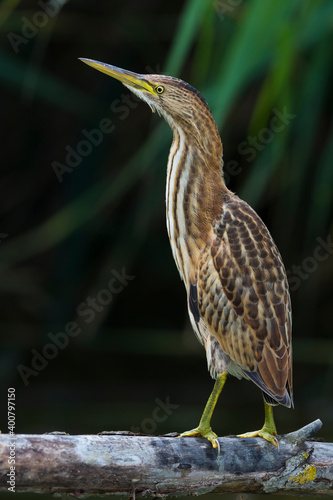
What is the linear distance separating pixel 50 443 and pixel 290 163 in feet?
10.1

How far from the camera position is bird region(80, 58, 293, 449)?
2.56 meters

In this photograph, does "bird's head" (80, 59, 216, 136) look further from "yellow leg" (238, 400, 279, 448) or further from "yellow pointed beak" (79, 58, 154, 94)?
"yellow leg" (238, 400, 279, 448)

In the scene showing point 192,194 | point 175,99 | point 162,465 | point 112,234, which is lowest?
point 162,465

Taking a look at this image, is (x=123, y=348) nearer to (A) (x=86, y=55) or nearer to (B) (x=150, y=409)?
(B) (x=150, y=409)

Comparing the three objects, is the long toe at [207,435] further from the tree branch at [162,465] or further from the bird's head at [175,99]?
the bird's head at [175,99]

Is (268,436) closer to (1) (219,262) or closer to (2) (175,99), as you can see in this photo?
(1) (219,262)

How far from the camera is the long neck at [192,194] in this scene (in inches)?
105

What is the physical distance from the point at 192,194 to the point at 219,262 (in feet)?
0.78

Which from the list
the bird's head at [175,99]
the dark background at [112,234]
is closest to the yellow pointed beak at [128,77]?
the bird's head at [175,99]

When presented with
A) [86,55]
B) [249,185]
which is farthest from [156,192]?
[86,55]

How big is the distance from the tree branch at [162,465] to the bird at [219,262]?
145 millimetres

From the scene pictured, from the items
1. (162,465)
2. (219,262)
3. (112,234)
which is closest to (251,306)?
(219,262)

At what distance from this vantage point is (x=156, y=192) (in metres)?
5.07

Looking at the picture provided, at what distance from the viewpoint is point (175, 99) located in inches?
105
